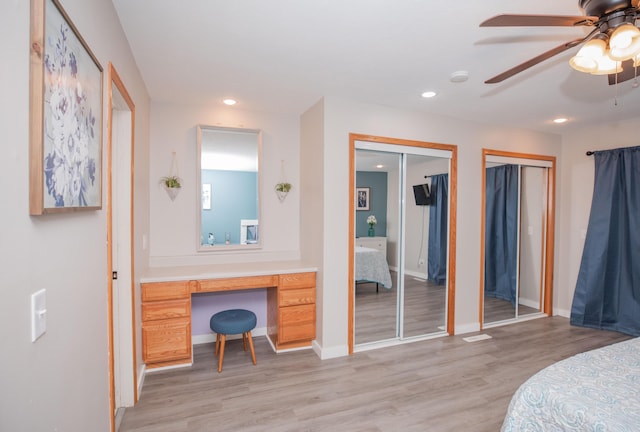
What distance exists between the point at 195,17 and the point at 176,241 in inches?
86.8

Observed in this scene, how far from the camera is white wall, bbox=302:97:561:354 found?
316 cm

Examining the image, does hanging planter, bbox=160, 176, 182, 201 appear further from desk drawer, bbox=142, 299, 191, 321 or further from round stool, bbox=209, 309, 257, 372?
round stool, bbox=209, 309, 257, 372

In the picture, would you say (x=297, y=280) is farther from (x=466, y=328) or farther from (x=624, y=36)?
(x=624, y=36)

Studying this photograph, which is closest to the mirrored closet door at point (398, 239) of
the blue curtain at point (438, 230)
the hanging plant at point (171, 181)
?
the blue curtain at point (438, 230)

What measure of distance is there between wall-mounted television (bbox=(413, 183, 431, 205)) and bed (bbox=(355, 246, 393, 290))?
29.6 inches

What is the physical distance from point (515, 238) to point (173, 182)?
4.24 metres

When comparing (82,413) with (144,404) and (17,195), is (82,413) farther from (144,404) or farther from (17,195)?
(144,404)

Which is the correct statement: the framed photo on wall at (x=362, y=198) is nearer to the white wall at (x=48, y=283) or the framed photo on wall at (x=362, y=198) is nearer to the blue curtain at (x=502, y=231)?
the blue curtain at (x=502, y=231)

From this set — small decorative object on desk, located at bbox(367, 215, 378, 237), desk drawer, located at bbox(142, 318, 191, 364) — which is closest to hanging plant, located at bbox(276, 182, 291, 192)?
small decorative object on desk, located at bbox(367, 215, 378, 237)

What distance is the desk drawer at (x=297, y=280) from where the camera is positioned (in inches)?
126

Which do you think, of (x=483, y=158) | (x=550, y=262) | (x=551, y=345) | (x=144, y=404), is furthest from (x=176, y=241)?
(x=550, y=262)

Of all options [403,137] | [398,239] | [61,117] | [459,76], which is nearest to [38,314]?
[61,117]

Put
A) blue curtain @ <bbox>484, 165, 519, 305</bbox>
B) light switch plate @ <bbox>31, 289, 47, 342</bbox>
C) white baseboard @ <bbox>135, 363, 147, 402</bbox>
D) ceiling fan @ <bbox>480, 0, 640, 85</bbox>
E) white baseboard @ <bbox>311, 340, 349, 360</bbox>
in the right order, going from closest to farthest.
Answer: light switch plate @ <bbox>31, 289, 47, 342</bbox> < ceiling fan @ <bbox>480, 0, 640, 85</bbox> < white baseboard @ <bbox>135, 363, 147, 402</bbox> < white baseboard @ <bbox>311, 340, 349, 360</bbox> < blue curtain @ <bbox>484, 165, 519, 305</bbox>

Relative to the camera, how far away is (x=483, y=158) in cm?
391
